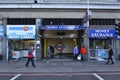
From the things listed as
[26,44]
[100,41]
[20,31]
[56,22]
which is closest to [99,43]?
[100,41]

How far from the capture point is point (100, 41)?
32625mm

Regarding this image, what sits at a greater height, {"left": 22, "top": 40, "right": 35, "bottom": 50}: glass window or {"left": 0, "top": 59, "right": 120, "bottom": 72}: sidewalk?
{"left": 22, "top": 40, "right": 35, "bottom": 50}: glass window

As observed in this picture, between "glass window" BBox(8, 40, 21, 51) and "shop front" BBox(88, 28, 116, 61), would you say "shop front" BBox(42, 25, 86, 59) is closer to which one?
"shop front" BBox(88, 28, 116, 61)

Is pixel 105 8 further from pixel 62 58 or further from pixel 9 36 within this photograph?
pixel 9 36

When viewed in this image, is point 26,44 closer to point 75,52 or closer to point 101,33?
point 75,52

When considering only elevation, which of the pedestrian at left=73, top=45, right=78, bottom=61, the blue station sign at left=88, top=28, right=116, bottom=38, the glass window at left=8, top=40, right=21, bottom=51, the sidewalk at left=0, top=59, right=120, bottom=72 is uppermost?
the blue station sign at left=88, top=28, right=116, bottom=38

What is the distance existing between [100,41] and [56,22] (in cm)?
514

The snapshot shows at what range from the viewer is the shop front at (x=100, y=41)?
3161 centimetres

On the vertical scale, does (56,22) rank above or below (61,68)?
above

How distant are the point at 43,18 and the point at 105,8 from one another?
6534 mm

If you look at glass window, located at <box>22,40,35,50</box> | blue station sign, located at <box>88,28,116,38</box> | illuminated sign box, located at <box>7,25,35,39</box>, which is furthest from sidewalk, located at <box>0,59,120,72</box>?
glass window, located at <box>22,40,35,50</box>

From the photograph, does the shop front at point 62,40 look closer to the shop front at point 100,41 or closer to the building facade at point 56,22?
the building facade at point 56,22

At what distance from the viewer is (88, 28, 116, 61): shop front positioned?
31609mm

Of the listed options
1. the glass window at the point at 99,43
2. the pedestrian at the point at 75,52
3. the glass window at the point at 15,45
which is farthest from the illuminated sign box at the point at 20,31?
the glass window at the point at 99,43
